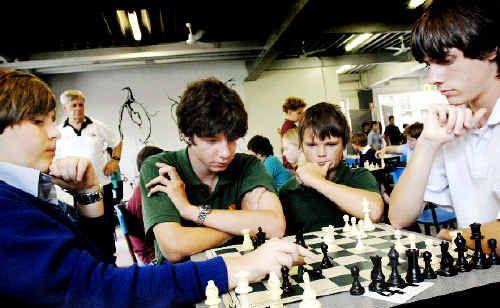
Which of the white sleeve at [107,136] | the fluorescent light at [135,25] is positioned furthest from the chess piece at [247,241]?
the fluorescent light at [135,25]

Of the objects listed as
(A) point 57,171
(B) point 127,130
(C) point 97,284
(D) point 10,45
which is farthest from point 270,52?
(C) point 97,284

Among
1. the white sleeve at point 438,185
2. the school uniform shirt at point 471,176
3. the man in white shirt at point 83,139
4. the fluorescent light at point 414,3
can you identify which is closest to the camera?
the school uniform shirt at point 471,176

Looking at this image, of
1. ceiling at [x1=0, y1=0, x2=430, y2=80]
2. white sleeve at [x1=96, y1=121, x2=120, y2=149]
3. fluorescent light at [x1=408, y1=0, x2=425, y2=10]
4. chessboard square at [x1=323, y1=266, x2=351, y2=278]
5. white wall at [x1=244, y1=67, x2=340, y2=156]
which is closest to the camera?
chessboard square at [x1=323, y1=266, x2=351, y2=278]

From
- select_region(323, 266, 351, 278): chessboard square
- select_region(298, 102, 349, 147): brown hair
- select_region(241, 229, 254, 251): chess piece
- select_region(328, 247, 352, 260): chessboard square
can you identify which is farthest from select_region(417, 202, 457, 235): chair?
select_region(323, 266, 351, 278): chessboard square

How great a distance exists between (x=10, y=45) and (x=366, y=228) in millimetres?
6647

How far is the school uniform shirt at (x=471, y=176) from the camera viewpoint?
1.25 metres

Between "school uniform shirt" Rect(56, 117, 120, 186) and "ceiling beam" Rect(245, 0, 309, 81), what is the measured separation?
2860 millimetres

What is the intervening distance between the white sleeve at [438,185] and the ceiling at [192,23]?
3434 mm

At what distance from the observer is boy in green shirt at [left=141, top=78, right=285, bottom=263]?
1.57 metres

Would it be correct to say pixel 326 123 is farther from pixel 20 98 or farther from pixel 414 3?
pixel 414 3

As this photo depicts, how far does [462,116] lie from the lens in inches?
49.0

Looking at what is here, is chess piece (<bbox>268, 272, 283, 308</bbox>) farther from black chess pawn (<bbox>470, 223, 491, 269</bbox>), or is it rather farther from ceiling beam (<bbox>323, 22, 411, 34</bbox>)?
ceiling beam (<bbox>323, 22, 411, 34</bbox>)

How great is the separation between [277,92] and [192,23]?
3.51 meters

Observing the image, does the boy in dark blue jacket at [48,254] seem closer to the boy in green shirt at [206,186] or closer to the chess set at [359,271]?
the chess set at [359,271]
